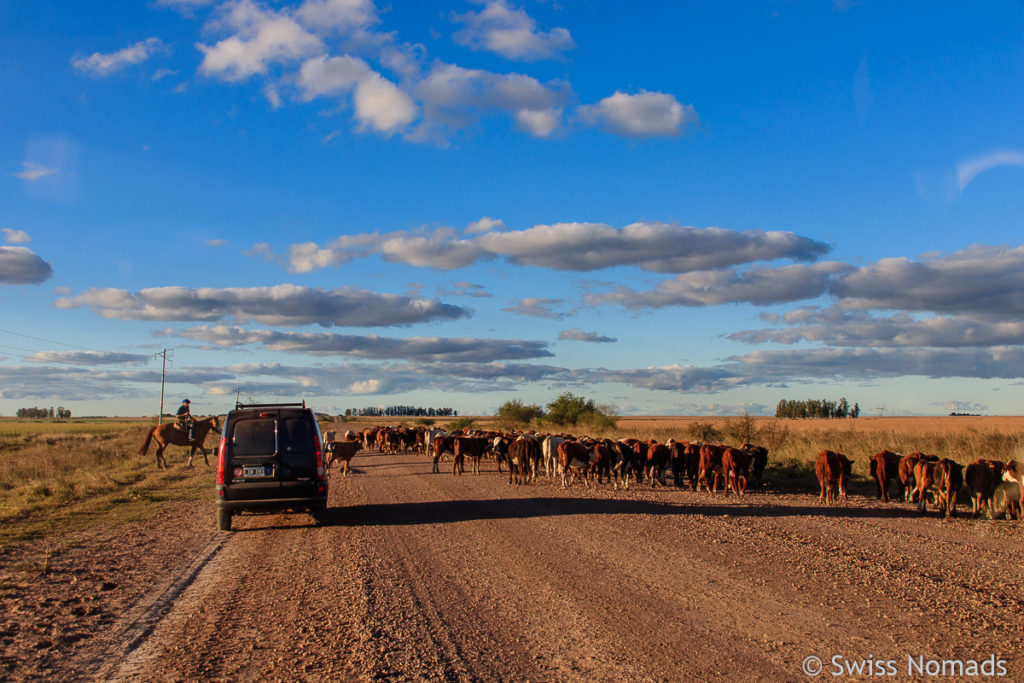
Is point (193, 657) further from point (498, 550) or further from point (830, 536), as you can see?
point (830, 536)

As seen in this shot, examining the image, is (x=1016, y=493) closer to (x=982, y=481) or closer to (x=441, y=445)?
A: (x=982, y=481)

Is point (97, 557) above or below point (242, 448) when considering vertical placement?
below

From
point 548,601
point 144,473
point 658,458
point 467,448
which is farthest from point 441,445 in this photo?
point 548,601

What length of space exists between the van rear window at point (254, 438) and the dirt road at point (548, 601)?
4.89 ft

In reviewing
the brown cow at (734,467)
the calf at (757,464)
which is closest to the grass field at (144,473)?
the calf at (757,464)

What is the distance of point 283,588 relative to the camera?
8438 mm

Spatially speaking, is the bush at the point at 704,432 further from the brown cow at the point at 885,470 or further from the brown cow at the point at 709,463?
the brown cow at the point at 885,470

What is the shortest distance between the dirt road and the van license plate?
108 centimetres

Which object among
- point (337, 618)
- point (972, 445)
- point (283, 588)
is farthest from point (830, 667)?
point (972, 445)

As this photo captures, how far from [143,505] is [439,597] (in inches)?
471

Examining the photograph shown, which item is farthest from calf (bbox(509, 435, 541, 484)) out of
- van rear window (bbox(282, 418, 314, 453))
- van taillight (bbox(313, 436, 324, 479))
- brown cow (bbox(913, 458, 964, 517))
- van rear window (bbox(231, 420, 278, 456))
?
brown cow (bbox(913, 458, 964, 517))

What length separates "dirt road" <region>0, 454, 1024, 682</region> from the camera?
19.4 ft

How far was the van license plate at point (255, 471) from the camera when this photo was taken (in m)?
12.3

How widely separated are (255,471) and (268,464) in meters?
0.24
